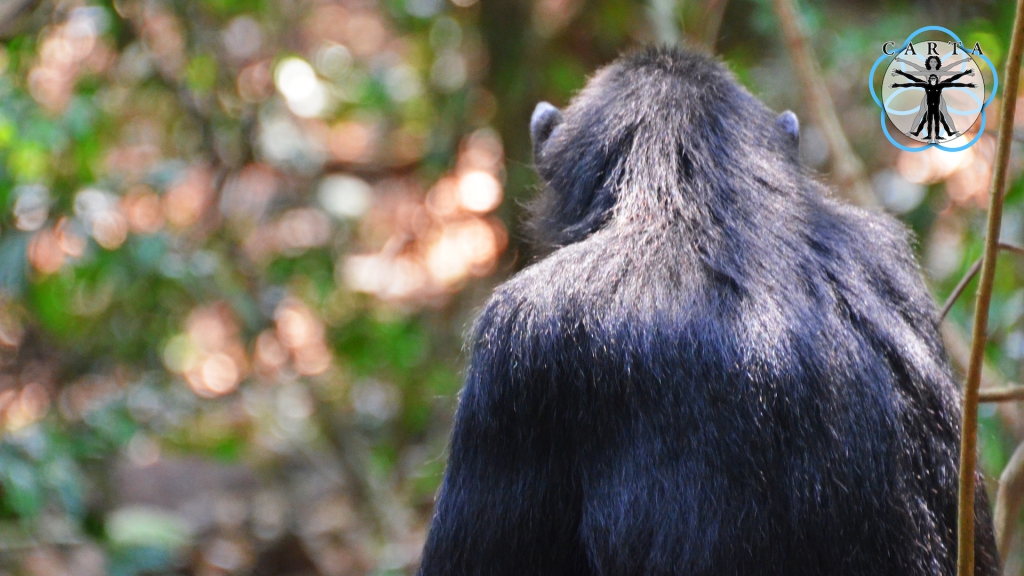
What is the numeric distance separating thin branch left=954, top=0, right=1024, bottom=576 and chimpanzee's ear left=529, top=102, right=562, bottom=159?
4.83 ft

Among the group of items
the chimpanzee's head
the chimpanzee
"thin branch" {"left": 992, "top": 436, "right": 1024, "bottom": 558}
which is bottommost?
"thin branch" {"left": 992, "top": 436, "right": 1024, "bottom": 558}

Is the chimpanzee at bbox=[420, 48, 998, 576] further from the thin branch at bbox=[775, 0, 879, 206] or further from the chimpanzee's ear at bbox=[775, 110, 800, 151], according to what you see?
the thin branch at bbox=[775, 0, 879, 206]

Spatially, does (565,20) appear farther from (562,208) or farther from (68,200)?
(562,208)

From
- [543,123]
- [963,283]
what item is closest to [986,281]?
[963,283]

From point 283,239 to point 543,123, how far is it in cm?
344

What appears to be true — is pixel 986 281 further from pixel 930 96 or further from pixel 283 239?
pixel 283 239

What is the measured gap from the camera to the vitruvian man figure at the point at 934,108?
2023 millimetres

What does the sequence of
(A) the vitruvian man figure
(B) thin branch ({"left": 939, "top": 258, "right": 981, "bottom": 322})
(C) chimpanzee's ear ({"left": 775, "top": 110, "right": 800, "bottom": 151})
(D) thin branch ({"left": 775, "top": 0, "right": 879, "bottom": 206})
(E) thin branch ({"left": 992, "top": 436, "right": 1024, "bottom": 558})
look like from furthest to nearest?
(D) thin branch ({"left": 775, "top": 0, "right": 879, "bottom": 206}), (C) chimpanzee's ear ({"left": 775, "top": 110, "right": 800, "bottom": 151}), (E) thin branch ({"left": 992, "top": 436, "right": 1024, "bottom": 558}), (A) the vitruvian man figure, (B) thin branch ({"left": 939, "top": 258, "right": 981, "bottom": 322})

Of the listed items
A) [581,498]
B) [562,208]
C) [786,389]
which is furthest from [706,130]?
[581,498]

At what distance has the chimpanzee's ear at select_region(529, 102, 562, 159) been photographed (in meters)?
2.79

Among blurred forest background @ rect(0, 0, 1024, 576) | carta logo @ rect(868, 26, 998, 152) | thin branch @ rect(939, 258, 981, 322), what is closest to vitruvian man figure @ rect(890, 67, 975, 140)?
carta logo @ rect(868, 26, 998, 152)

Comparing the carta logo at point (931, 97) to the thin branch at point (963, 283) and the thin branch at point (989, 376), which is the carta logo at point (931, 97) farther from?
the thin branch at point (989, 376)

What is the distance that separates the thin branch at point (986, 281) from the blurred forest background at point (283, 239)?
2005 mm

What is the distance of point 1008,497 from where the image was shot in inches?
98.8
